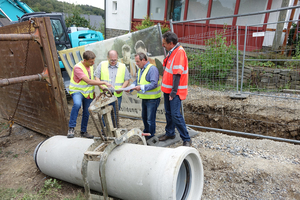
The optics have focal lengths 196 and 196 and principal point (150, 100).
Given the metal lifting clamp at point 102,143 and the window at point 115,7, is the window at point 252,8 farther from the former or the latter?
the metal lifting clamp at point 102,143

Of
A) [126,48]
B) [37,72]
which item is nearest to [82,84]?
[37,72]

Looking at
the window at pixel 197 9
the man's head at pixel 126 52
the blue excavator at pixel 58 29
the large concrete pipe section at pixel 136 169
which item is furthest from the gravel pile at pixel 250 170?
the window at pixel 197 9

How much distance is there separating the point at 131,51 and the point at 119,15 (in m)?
12.2

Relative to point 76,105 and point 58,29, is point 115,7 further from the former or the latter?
point 76,105

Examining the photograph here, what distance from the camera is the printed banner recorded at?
415cm

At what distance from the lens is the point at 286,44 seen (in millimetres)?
7547

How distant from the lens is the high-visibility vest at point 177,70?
316 centimetres

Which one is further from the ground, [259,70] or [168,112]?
[259,70]

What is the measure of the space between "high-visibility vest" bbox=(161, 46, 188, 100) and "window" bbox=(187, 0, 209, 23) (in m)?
9.88

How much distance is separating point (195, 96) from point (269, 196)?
443 cm

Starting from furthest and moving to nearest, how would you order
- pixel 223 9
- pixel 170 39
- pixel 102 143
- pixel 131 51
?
pixel 223 9, pixel 131 51, pixel 170 39, pixel 102 143

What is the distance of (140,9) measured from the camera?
14.3 meters

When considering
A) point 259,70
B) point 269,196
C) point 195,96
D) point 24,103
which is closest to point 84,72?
point 24,103

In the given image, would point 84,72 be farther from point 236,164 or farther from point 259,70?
point 259,70
